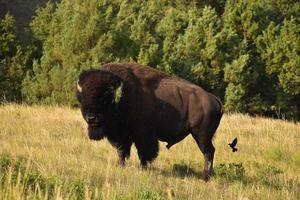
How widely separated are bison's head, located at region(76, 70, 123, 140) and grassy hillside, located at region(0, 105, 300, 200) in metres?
0.61

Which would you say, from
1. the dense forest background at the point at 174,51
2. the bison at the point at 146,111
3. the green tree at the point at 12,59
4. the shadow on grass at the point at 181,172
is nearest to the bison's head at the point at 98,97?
the bison at the point at 146,111

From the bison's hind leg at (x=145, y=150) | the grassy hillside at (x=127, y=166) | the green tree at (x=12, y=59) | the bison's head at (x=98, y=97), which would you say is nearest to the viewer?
the grassy hillside at (x=127, y=166)

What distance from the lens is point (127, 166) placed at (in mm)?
8766

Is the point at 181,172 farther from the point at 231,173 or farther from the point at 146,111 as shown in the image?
the point at 146,111

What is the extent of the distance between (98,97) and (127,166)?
1.27m

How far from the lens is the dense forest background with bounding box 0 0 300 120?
2430 centimetres

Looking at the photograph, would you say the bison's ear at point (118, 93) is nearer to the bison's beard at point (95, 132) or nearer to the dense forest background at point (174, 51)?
the bison's beard at point (95, 132)

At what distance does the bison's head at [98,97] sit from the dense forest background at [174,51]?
1438cm

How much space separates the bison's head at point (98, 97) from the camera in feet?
27.2

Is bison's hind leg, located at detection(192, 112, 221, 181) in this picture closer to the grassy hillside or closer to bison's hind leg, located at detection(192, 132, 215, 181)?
bison's hind leg, located at detection(192, 132, 215, 181)

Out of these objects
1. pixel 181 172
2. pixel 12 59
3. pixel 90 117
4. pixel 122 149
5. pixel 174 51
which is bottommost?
pixel 181 172

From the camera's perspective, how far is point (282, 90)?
2886cm

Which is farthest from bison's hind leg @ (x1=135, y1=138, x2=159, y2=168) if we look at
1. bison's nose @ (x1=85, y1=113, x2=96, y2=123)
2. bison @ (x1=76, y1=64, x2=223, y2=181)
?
bison's nose @ (x1=85, y1=113, x2=96, y2=123)

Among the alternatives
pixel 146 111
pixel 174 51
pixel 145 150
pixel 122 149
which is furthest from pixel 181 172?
pixel 174 51
